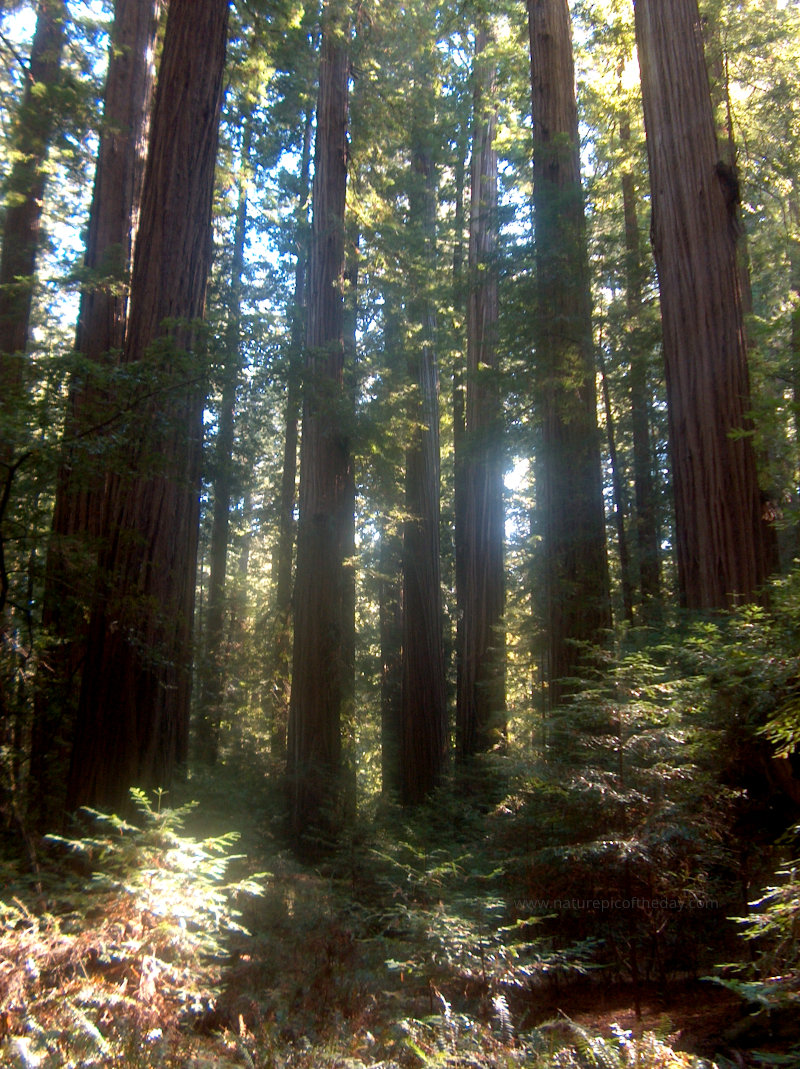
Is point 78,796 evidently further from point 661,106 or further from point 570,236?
point 661,106

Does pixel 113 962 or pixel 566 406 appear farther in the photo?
pixel 566 406

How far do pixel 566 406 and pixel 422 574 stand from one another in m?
5.72

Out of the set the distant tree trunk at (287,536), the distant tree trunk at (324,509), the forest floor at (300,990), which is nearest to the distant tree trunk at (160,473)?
the forest floor at (300,990)

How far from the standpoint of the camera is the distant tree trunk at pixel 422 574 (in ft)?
43.5

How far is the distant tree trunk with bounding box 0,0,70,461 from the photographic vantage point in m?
9.82

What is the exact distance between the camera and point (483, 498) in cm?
1408

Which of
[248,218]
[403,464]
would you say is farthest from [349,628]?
[248,218]

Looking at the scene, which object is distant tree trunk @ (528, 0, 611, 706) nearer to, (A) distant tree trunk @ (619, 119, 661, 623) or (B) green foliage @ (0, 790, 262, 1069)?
(A) distant tree trunk @ (619, 119, 661, 623)

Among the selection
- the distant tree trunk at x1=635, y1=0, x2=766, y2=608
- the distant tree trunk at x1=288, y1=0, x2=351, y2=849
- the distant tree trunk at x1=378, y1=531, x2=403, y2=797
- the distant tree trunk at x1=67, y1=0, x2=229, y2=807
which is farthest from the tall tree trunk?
the distant tree trunk at x1=378, y1=531, x2=403, y2=797

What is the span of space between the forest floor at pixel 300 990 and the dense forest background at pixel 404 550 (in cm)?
3

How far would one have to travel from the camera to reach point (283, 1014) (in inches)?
151

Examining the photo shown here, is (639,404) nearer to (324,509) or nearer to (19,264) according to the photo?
(324,509)

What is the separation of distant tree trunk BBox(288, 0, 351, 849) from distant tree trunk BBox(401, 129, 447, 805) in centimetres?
248

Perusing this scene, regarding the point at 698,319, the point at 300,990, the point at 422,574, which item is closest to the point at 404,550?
the point at 422,574
